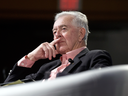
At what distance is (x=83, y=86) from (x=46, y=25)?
822 mm

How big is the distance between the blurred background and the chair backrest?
19.9 inches

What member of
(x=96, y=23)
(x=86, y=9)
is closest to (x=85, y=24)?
(x=96, y=23)

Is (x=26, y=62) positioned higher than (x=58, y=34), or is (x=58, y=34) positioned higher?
(x=58, y=34)

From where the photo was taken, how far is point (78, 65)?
865 mm

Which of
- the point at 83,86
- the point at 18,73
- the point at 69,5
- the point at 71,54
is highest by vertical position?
the point at 69,5

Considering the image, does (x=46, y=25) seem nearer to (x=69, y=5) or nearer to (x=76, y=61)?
(x=69, y=5)

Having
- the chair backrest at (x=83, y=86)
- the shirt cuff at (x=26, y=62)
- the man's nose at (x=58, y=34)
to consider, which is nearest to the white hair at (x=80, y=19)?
the man's nose at (x=58, y=34)

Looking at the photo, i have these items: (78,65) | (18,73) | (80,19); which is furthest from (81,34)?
(18,73)

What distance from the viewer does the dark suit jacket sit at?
0.80 m

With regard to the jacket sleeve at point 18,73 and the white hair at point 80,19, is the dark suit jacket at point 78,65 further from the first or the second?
the white hair at point 80,19

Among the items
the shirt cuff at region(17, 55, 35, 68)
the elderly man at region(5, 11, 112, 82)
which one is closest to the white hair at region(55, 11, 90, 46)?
the elderly man at region(5, 11, 112, 82)

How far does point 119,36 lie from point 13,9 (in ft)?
2.71

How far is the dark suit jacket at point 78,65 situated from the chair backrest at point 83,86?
29 centimetres

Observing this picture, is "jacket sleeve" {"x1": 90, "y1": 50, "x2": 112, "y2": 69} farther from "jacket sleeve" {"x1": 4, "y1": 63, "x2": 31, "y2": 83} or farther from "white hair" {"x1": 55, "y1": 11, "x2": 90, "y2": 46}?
"jacket sleeve" {"x1": 4, "y1": 63, "x2": 31, "y2": 83}
